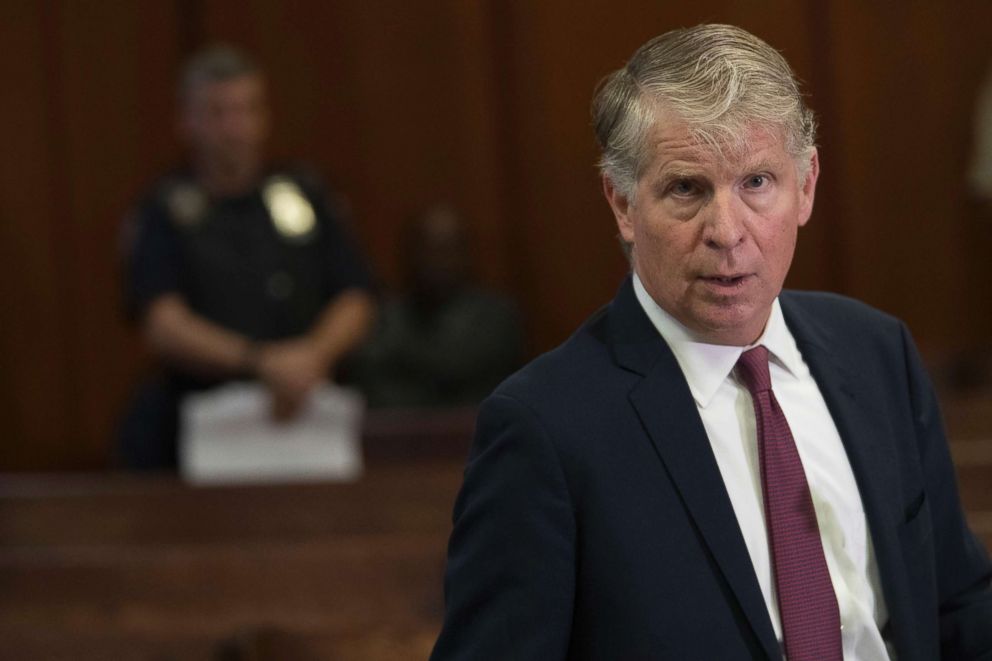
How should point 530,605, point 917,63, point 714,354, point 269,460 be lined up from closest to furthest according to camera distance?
1. point 530,605
2. point 714,354
3. point 269,460
4. point 917,63

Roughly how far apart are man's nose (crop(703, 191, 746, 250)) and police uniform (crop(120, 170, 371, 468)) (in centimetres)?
296

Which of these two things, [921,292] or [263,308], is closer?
[263,308]

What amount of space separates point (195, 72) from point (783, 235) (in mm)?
3029

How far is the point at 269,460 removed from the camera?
3.99 meters

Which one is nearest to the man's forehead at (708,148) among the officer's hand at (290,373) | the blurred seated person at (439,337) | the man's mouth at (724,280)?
the man's mouth at (724,280)

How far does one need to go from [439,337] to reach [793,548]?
404 cm

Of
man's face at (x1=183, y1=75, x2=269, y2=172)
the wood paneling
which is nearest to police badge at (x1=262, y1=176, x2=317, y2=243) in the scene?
man's face at (x1=183, y1=75, x2=269, y2=172)

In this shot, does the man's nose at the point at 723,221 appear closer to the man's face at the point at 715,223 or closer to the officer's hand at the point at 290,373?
the man's face at the point at 715,223

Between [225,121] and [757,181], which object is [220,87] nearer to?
[225,121]

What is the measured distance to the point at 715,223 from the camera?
1.47m

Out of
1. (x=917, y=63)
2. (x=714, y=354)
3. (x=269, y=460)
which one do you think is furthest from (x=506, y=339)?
(x=714, y=354)

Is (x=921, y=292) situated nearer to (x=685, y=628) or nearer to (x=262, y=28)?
(x=262, y=28)

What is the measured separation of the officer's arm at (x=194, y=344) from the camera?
4.14 meters

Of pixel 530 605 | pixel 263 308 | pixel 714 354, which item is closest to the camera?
pixel 530 605
